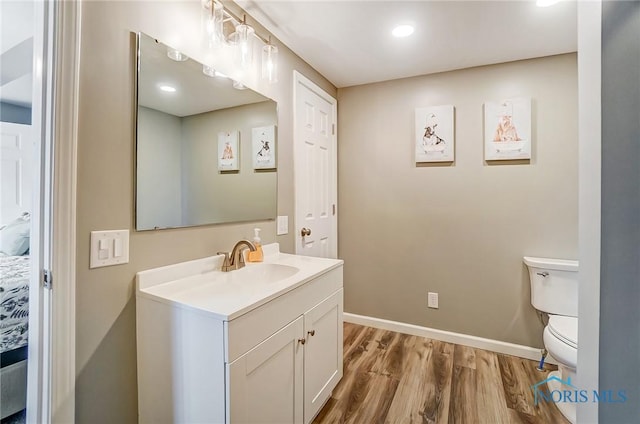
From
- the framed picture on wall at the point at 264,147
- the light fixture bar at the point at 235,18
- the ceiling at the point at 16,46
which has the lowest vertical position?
the framed picture on wall at the point at 264,147

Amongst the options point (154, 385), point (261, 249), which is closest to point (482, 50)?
point (261, 249)

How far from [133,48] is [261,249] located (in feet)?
3.55

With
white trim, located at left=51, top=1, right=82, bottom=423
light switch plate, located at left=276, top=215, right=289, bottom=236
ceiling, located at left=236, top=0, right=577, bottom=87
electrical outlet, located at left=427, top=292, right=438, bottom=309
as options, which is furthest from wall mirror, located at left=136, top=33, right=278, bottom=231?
electrical outlet, located at left=427, top=292, right=438, bottom=309

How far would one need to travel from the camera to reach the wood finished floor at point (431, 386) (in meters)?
1.58

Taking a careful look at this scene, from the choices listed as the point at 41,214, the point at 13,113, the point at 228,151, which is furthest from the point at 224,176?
the point at 13,113

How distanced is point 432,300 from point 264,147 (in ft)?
6.17

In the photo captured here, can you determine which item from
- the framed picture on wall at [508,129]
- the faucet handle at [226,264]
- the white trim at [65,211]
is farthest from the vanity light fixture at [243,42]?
the framed picture on wall at [508,129]

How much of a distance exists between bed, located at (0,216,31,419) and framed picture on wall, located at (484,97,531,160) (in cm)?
306

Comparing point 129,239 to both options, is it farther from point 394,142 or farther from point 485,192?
point 485,192

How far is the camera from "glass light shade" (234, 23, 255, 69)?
1489 mm

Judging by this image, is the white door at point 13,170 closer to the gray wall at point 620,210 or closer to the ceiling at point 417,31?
the ceiling at point 417,31

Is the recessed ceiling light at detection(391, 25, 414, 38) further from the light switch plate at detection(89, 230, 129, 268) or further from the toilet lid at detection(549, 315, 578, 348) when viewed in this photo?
the toilet lid at detection(549, 315, 578, 348)

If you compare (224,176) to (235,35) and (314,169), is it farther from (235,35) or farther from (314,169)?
(314,169)

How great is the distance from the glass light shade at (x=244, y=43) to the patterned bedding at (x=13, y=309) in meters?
1.62
